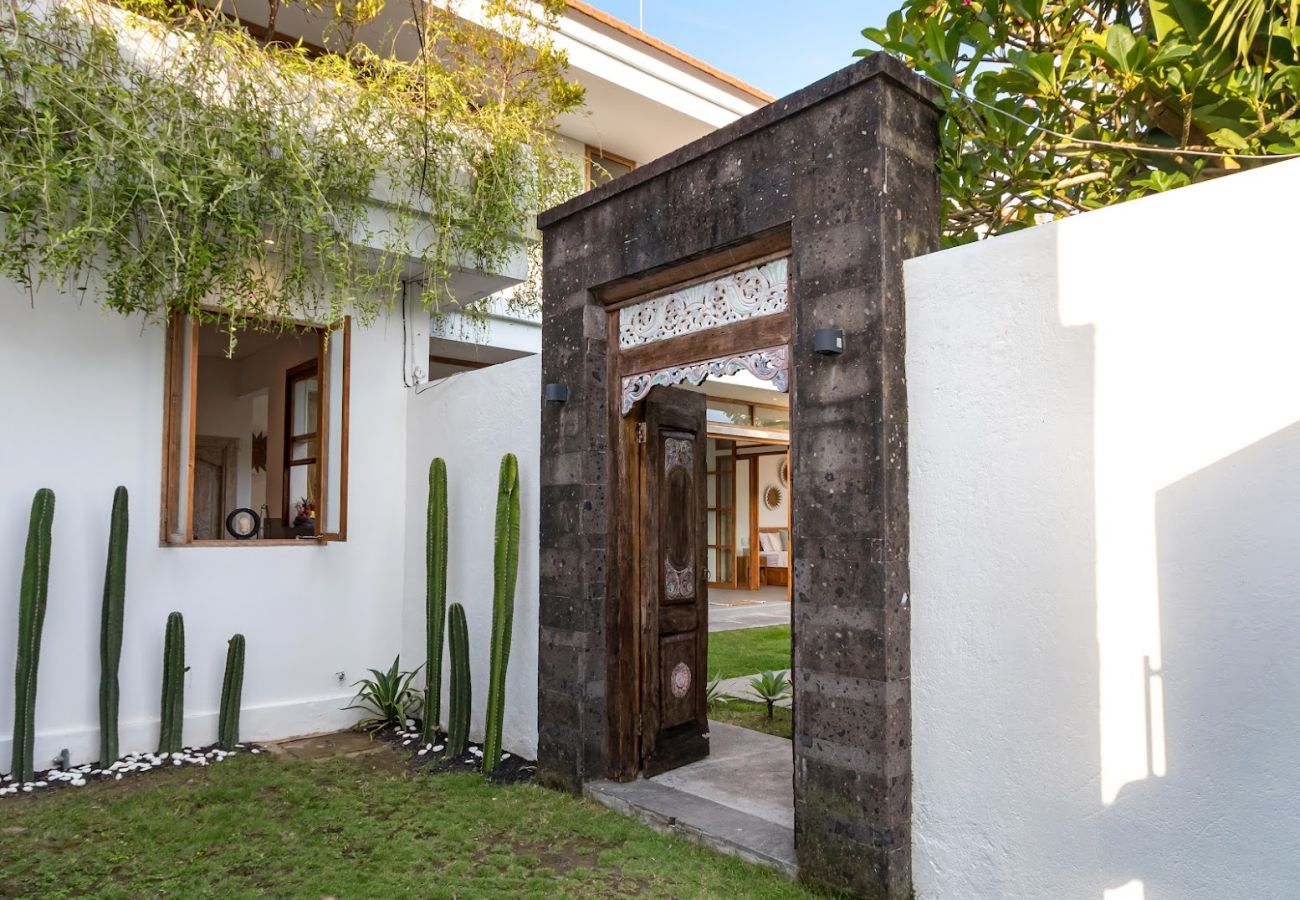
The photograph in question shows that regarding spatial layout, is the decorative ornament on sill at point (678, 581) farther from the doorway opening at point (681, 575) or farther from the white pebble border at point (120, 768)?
the white pebble border at point (120, 768)

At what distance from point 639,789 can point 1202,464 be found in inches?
111

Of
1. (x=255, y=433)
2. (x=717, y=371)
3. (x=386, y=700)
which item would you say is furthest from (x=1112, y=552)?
→ (x=255, y=433)

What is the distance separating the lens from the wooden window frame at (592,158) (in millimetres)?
8048

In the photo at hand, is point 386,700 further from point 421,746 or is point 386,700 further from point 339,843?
point 339,843

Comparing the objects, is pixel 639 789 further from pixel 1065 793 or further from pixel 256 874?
pixel 1065 793

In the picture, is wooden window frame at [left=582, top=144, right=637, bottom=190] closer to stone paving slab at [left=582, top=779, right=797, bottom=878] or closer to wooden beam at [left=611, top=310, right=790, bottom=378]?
wooden beam at [left=611, top=310, right=790, bottom=378]

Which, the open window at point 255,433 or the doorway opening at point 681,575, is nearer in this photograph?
the doorway opening at point 681,575

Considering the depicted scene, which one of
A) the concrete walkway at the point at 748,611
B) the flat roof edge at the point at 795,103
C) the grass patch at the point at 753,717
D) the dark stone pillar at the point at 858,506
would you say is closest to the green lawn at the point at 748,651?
the concrete walkway at the point at 748,611

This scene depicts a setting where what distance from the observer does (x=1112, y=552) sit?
8.32ft

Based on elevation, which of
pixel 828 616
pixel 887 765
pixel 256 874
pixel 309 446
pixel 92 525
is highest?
pixel 309 446

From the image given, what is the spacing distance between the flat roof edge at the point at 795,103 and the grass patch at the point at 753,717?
10.8 feet

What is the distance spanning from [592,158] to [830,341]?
5.80m

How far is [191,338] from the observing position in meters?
5.23

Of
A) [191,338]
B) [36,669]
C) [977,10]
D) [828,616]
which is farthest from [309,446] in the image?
[977,10]
